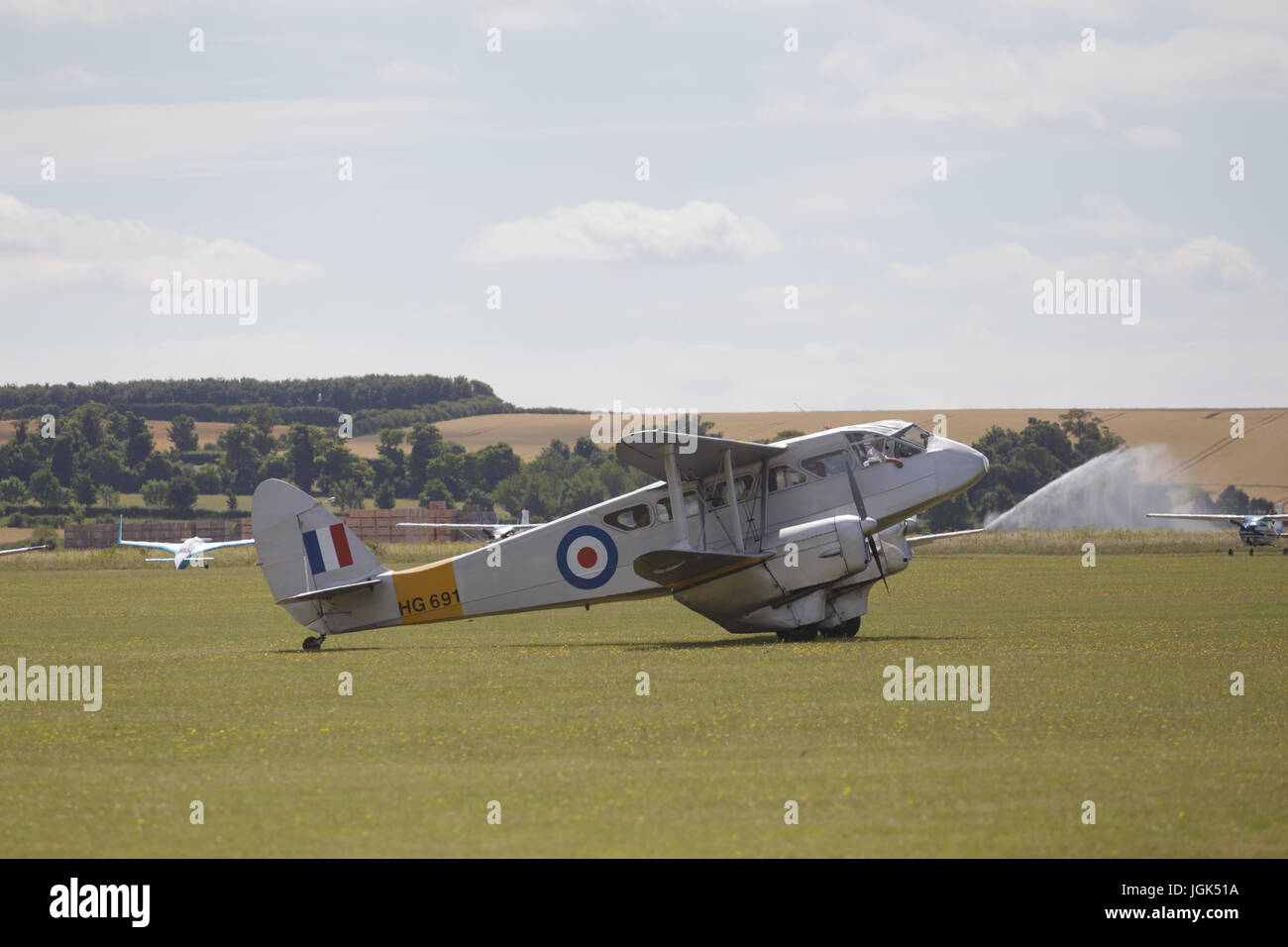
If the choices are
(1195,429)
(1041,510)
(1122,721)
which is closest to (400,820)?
(1122,721)

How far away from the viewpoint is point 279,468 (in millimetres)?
178750

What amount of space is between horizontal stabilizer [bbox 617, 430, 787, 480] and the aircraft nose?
112 inches

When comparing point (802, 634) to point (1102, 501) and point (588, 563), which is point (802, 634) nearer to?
point (588, 563)

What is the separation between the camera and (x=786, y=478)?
25422 millimetres

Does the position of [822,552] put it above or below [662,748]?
above

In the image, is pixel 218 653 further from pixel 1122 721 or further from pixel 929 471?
pixel 1122 721

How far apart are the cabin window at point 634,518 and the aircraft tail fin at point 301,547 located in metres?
4.54

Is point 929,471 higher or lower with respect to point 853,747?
higher

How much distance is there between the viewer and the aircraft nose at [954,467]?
25.3 m

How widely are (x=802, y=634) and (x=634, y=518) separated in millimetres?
3669

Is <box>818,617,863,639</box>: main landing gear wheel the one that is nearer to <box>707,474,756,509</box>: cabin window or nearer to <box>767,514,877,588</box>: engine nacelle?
<box>767,514,877,588</box>: engine nacelle

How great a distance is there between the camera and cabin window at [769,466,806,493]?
25.4 metres

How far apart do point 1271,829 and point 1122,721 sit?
189 inches

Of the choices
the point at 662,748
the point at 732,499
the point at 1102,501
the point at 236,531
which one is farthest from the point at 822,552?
the point at 236,531
